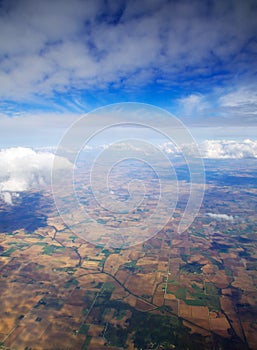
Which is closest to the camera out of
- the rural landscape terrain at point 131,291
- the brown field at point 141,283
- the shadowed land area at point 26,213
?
the rural landscape terrain at point 131,291

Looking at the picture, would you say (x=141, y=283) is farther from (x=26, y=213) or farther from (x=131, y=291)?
(x=26, y=213)

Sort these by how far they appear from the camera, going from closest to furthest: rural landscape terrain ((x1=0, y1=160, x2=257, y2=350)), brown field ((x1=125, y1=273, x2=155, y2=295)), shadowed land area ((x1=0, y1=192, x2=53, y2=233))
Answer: rural landscape terrain ((x1=0, y1=160, x2=257, y2=350)), brown field ((x1=125, y1=273, x2=155, y2=295)), shadowed land area ((x1=0, y1=192, x2=53, y2=233))

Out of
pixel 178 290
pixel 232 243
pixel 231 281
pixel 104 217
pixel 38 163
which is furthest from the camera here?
pixel 38 163

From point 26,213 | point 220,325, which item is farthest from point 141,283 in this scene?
point 26,213

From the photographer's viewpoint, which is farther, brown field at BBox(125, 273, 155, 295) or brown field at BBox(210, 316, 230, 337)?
brown field at BBox(125, 273, 155, 295)

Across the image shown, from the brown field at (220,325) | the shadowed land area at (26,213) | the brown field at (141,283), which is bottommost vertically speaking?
the brown field at (220,325)

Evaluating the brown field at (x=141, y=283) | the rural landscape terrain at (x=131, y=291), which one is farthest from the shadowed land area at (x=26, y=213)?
the brown field at (x=141, y=283)

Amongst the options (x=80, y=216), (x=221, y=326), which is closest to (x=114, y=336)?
(x=221, y=326)

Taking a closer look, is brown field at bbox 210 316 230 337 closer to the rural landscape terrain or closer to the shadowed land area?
the rural landscape terrain

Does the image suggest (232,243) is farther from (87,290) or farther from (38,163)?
(38,163)

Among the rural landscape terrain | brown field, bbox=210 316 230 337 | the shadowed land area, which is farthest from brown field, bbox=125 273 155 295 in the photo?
the shadowed land area

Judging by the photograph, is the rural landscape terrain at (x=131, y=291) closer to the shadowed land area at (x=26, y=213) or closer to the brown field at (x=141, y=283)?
the brown field at (x=141, y=283)
